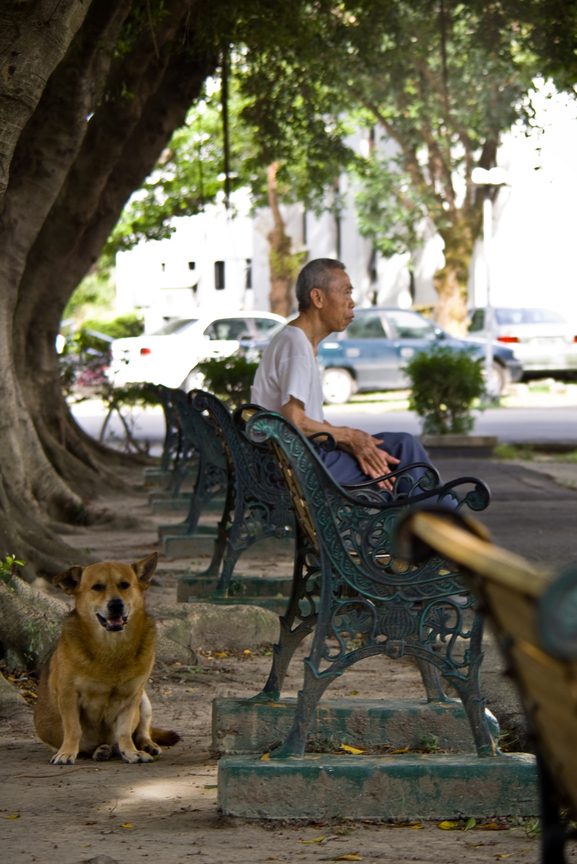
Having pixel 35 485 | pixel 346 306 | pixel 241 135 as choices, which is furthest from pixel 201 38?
pixel 241 135

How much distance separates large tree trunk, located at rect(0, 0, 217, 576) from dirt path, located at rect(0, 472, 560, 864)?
2.23 meters

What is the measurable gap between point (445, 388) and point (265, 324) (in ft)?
32.8

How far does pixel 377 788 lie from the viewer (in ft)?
11.1

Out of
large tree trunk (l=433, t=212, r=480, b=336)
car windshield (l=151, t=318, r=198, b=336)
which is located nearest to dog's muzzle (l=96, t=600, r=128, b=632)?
car windshield (l=151, t=318, r=198, b=336)

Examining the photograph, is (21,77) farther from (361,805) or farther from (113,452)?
(113,452)

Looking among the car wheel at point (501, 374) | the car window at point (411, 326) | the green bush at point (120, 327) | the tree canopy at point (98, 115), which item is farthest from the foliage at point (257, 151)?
the green bush at point (120, 327)

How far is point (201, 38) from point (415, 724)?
7.88 meters

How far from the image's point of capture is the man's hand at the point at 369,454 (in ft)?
15.7

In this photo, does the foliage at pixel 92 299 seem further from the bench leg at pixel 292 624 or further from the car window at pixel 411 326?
the bench leg at pixel 292 624

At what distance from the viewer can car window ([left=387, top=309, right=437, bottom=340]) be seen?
24641 millimetres

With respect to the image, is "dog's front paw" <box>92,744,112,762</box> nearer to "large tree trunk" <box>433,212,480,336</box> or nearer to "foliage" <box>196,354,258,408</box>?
"foliage" <box>196,354,258,408</box>

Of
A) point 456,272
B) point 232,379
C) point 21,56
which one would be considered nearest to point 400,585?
point 21,56

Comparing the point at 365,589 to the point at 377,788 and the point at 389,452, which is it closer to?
the point at 377,788

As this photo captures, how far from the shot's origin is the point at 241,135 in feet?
88.6
